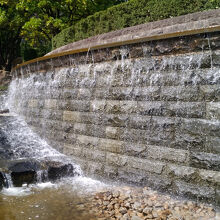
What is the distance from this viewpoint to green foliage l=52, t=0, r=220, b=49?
5.81 meters

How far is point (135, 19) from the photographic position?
704cm

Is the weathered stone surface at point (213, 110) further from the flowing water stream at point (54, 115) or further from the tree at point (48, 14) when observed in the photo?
the tree at point (48, 14)

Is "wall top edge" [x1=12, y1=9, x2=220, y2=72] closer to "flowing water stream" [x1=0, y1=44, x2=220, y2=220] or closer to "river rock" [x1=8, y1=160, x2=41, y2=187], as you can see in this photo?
"flowing water stream" [x1=0, y1=44, x2=220, y2=220]

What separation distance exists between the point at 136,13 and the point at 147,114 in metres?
3.85

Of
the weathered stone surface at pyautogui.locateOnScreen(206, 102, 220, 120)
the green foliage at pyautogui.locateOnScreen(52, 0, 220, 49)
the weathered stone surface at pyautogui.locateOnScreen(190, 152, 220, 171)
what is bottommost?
the weathered stone surface at pyautogui.locateOnScreen(190, 152, 220, 171)

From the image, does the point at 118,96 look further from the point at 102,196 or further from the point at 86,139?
the point at 102,196

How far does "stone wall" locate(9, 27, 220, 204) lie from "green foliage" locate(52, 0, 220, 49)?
2154 millimetres

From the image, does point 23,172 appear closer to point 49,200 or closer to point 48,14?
→ point 49,200

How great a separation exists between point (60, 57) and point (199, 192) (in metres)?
4.89

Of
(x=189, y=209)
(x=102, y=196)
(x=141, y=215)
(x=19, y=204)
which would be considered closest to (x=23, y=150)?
(x=19, y=204)

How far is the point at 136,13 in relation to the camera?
6.96 metres

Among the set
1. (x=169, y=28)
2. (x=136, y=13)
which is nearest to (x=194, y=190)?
(x=169, y=28)

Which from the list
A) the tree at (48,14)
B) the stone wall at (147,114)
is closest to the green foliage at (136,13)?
the stone wall at (147,114)

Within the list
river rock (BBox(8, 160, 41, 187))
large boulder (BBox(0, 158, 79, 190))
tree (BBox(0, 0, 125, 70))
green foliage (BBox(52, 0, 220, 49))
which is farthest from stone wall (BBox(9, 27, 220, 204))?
tree (BBox(0, 0, 125, 70))
